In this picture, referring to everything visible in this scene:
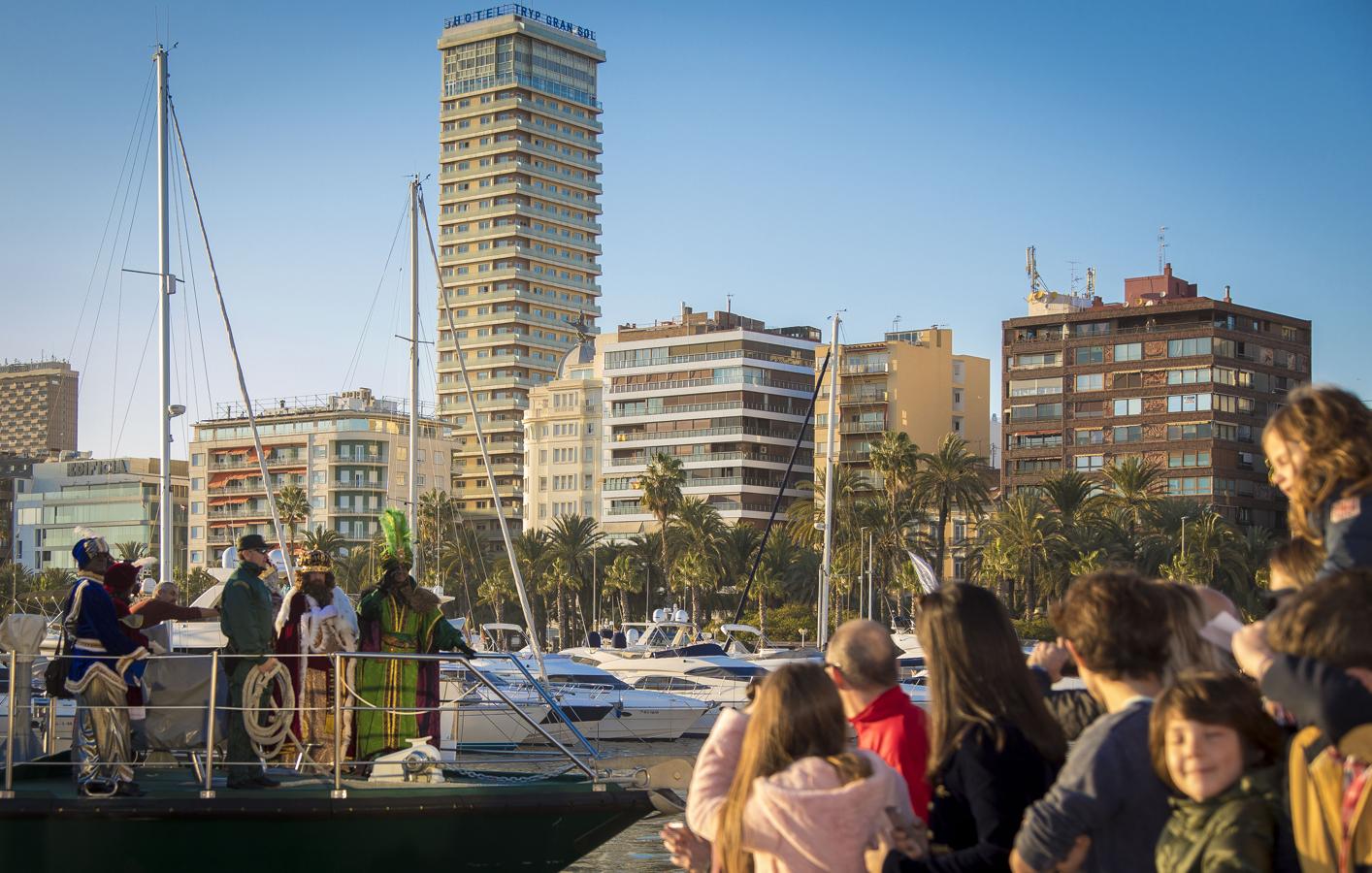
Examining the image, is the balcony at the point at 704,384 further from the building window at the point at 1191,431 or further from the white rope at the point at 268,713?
the white rope at the point at 268,713

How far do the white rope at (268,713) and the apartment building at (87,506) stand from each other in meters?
131

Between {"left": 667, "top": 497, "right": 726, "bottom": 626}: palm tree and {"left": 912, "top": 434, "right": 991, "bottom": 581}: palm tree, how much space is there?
13228mm

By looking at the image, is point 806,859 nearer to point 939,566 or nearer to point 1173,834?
point 1173,834

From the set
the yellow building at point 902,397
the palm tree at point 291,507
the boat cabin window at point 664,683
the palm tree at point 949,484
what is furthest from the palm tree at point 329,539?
the boat cabin window at point 664,683

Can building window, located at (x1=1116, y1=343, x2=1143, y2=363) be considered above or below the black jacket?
above

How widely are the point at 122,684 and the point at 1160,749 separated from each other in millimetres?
8486

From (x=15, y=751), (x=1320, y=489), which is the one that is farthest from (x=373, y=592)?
(x=1320, y=489)

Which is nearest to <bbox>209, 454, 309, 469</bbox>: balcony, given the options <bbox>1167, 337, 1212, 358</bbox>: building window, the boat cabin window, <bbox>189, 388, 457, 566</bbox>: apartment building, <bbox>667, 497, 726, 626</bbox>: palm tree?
<bbox>189, 388, 457, 566</bbox>: apartment building

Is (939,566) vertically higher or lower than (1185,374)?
lower

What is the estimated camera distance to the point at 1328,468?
15.2ft

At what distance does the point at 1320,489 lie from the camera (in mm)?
4680

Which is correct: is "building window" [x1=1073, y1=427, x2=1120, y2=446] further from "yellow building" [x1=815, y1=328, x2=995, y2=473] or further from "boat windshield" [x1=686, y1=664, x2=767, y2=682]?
"boat windshield" [x1=686, y1=664, x2=767, y2=682]

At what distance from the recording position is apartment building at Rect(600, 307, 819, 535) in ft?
388

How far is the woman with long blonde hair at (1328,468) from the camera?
4.52 m
